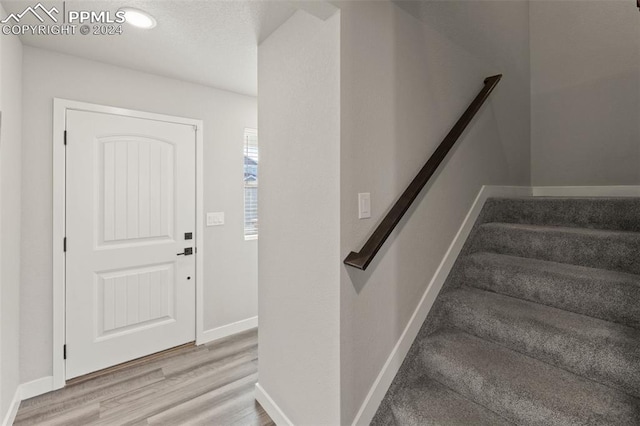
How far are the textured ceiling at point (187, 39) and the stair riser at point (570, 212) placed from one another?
2.03 meters

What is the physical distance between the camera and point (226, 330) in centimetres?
306

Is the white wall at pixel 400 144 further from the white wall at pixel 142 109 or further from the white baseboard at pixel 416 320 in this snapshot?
the white wall at pixel 142 109

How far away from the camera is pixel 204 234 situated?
2.93m

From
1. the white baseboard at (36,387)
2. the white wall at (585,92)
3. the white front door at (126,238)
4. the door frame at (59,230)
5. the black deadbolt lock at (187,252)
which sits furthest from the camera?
the black deadbolt lock at (187,252)

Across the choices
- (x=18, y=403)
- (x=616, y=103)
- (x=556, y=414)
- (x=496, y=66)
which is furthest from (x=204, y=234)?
(x=616, y=103)

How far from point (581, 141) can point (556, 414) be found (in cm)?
253

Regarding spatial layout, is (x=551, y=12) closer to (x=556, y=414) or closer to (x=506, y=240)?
(x=506, y=240)

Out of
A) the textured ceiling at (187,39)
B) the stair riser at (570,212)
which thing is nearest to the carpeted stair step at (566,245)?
the stair riser at (570,212)

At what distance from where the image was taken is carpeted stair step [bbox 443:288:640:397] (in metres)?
1.25

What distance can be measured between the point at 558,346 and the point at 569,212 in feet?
3.66

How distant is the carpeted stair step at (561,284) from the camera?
143 cm

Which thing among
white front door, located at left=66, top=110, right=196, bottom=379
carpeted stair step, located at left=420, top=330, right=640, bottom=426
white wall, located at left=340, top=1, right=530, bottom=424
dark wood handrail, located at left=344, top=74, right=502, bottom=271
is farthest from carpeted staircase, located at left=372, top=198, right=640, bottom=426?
white front door, located at left=66, top=110, right=196, bottom=379

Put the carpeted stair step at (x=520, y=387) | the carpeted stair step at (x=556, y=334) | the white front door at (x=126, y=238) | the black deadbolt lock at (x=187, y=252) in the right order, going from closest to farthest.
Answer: the carpeted stair step at (x=520, y=387) < the carpeted stair step at (x=556, y=334) < the white front door at (x=126, y=238) < the black deadbolt lock at (x=187, y=252)

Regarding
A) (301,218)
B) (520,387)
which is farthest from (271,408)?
(520,387)
